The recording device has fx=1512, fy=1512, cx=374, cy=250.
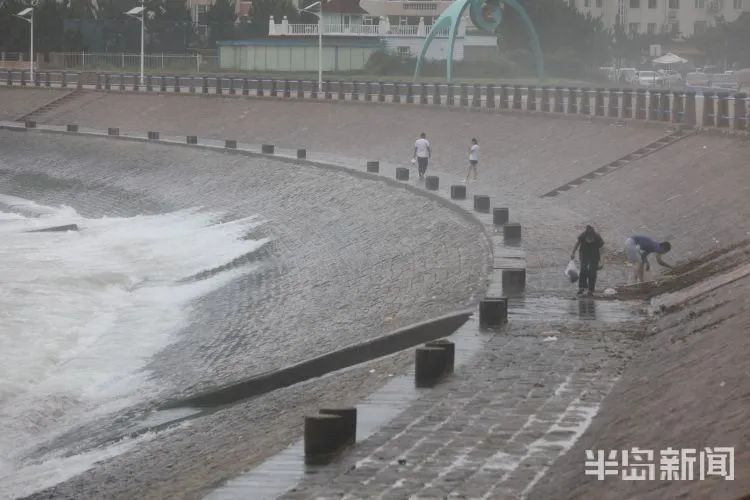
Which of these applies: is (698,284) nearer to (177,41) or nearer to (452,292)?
(452,292)

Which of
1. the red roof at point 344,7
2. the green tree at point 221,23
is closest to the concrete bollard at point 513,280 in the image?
the red roof at point 344,7

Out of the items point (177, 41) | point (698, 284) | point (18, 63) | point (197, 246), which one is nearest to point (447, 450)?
point (698, 284)

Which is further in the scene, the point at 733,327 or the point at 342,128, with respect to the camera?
the point at 342,128

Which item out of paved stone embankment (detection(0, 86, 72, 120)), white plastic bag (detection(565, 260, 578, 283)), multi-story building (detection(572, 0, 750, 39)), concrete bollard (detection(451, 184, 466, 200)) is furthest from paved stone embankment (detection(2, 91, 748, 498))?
multi-story building (detection(572, 0, 750, 39))

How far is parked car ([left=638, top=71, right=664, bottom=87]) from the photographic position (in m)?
68.9

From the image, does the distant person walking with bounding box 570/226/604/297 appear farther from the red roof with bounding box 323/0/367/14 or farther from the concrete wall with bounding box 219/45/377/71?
the red roof with bounding box 323/0/367/14

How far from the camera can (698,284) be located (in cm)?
2005

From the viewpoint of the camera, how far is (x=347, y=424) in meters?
13.2

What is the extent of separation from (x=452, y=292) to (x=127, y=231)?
19231mm

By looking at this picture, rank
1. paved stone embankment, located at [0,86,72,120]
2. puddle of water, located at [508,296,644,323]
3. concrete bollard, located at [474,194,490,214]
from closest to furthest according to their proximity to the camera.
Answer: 1. puddle of water, located at [508,296,644,323]
2. concrete bollard, located at [474,194,490,214]
3. paved stone embankment, located at [0,86,72,120]

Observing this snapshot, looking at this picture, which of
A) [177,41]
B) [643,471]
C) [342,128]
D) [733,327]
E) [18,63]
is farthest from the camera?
[177,41]

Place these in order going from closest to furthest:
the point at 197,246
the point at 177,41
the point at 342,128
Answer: the point at 197,246 → the point at 342,128 → the point at 177,41

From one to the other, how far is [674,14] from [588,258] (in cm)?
8112

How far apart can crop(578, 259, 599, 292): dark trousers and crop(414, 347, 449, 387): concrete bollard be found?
530 cm
